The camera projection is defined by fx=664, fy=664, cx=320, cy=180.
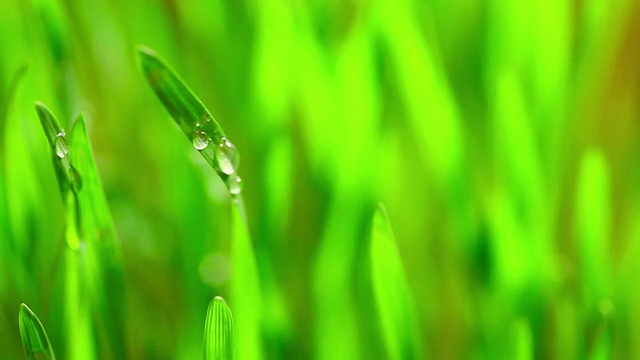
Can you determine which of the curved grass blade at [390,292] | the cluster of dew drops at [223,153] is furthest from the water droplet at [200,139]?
the curved grass blade at [390,292]

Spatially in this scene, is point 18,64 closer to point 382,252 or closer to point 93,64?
point 93,64

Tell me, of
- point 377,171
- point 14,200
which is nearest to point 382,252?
point 377,171

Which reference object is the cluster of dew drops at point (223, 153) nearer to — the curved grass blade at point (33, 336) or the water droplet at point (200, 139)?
the water droplet at point (200, 139)

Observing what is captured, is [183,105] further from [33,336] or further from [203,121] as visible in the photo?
[33,336]

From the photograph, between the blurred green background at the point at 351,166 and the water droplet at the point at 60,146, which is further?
the blurred green background at the point at 351,166

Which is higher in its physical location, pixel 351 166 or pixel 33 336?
pixel 351 166

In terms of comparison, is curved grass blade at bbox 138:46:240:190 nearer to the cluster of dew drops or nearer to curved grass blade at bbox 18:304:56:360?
the cluster of dew drops

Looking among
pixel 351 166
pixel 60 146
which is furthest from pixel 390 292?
pixel 60 146
